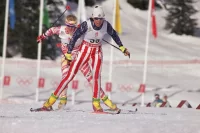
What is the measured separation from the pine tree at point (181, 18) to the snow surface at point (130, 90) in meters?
0.70

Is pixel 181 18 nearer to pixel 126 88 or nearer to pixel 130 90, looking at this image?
pixel 126 88

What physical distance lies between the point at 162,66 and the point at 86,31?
35962 millimetres

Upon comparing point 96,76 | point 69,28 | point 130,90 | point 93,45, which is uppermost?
point 69,28

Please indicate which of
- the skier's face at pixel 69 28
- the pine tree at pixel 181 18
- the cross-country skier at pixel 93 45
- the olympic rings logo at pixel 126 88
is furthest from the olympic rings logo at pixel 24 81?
the pine tree at pixel 181 18

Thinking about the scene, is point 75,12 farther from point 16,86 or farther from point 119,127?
point 119,127

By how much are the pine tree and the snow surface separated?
27.6 inches

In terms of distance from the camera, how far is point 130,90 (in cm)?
3334

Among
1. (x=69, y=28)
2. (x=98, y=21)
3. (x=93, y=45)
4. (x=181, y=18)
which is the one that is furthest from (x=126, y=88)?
(x=181, y=18)

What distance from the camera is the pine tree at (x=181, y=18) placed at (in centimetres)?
5761

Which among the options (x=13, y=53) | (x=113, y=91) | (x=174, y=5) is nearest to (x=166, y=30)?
(x=174, y=5)

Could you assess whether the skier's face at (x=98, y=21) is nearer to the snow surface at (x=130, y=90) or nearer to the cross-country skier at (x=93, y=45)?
the cross-country skier at (x=93, y=45)

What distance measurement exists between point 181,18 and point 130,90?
25.4 m

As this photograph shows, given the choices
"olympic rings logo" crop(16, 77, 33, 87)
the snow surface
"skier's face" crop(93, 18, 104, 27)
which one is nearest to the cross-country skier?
"skier's face" crop(93, 18, 104, 27)

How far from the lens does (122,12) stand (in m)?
66.9
